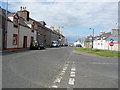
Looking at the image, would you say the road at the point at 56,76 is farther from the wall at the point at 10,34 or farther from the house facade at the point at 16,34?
the house facade at the point at 16,34

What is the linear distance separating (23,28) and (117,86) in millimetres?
26023

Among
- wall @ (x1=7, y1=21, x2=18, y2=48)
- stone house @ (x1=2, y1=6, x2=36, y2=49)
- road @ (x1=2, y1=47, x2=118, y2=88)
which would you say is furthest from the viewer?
wall @ (x1=7, y1=21, x2=18, y2=48)

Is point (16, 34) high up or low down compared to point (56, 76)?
up

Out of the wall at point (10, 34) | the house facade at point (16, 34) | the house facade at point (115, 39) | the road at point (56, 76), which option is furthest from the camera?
the house facade at point (115, 39)

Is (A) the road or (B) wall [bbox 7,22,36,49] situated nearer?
(A) the road

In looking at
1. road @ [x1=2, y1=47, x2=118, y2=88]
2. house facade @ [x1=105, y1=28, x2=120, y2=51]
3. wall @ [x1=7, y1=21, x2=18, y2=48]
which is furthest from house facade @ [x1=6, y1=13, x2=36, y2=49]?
house facade @ [x1=105, y1=28, x2=120, y2=51]

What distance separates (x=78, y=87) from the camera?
4348mm

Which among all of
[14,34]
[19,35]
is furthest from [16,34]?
[19,35]

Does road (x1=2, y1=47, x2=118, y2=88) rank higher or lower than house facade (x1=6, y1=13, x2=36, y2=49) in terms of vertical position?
lower

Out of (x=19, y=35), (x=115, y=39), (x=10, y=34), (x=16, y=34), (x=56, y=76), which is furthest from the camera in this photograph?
(x=115, y=39)

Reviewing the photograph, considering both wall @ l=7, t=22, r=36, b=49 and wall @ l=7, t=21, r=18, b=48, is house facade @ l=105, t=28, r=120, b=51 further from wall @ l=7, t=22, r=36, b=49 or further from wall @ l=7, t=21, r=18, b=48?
wall @ l=7, t=21, r=18, b=48

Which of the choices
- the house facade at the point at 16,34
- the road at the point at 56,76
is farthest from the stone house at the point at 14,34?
the road at the point at 56,76

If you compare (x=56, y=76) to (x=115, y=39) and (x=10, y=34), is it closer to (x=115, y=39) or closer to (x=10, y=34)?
(x=10, y=34)

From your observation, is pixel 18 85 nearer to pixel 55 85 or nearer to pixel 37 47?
pixel 55 85
